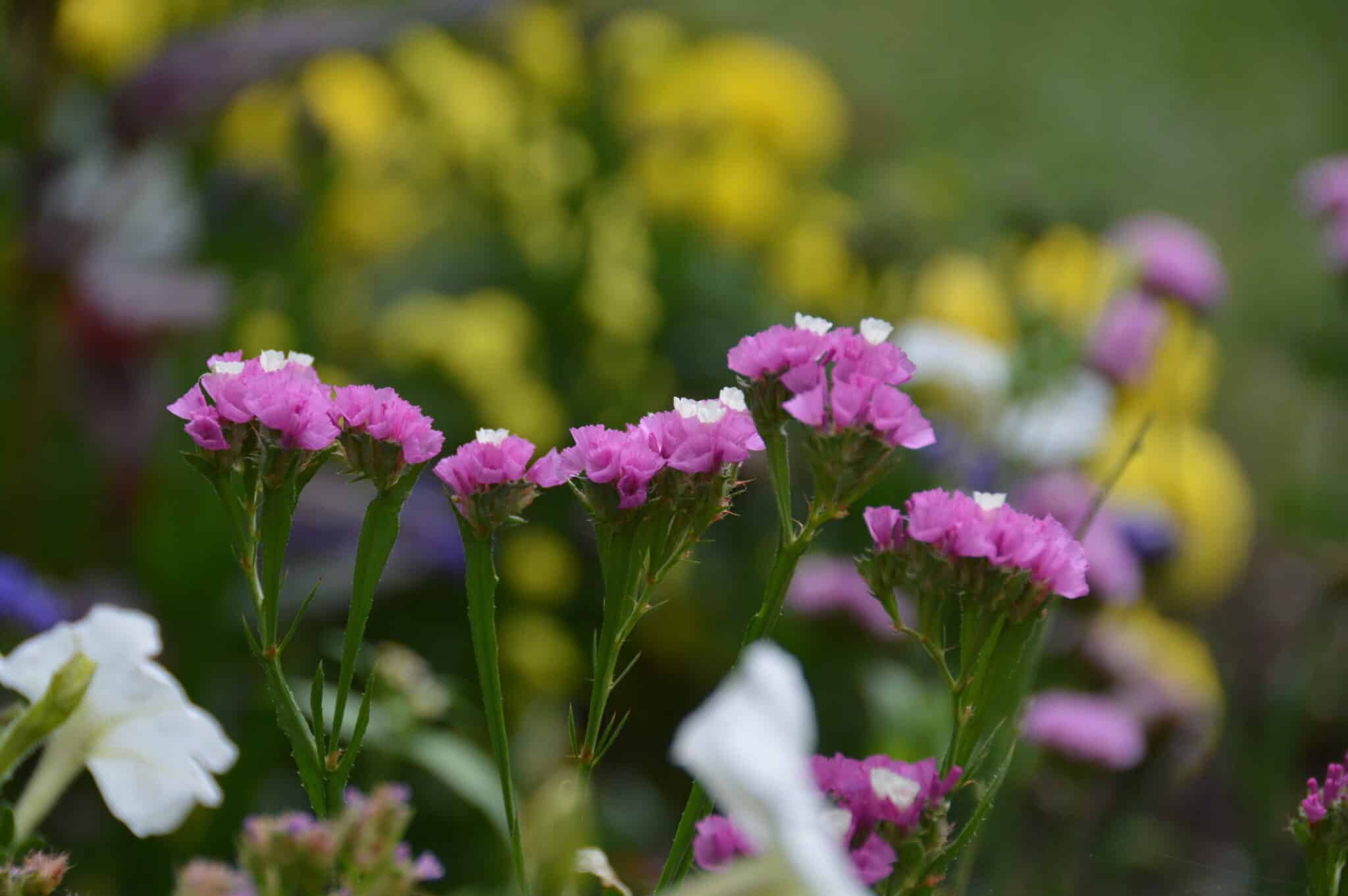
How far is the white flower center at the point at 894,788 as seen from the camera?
0.30 meters

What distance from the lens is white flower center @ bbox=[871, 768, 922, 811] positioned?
0.30 metres

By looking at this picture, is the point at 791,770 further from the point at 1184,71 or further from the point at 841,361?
the point at 1184,71

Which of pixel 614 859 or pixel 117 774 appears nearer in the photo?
pixel 117 774

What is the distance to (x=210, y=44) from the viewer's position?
115 centimetres

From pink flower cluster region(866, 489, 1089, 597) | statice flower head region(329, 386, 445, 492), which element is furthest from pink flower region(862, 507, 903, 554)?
statice flower head region(329, 386, 445, 492)

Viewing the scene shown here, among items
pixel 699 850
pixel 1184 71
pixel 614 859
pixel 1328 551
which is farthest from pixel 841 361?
pixel 1184 71

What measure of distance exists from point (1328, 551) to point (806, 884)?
3.02 feet

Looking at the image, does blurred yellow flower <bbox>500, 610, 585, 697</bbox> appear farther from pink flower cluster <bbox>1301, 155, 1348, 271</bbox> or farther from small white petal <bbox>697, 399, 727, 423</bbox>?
small white petal <bbox>697, 399, 727, 423</bbox>

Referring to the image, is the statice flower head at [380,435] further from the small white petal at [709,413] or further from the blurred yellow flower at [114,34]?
the blurred yellow flower at [114,34]

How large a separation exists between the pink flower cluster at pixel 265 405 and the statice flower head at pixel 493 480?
0.11 ft

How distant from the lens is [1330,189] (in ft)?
3.00

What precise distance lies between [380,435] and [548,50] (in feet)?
5.46

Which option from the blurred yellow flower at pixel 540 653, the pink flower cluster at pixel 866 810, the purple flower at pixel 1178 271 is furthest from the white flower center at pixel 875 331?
the blurred yellow flower at pixel 540 653

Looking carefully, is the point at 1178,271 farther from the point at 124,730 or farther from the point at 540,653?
the point at 124,730
